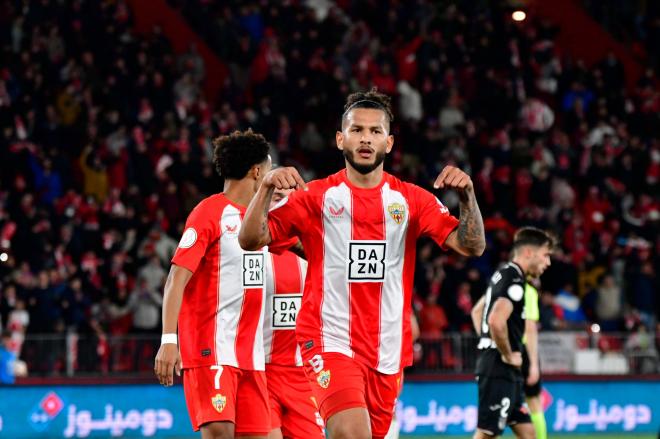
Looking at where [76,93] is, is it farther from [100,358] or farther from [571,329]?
[571,329]

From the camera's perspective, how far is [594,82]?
2558cm

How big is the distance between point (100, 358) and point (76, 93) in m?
6.01

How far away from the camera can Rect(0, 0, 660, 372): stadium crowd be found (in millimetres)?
18531

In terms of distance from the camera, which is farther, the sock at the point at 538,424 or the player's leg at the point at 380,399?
the sock at the point at 538,424

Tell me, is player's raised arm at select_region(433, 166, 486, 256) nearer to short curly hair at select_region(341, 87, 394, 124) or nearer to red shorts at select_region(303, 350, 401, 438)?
short curly hair at select_region(341, 87, 394, 124)

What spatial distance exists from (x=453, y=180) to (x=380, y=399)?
133 cm

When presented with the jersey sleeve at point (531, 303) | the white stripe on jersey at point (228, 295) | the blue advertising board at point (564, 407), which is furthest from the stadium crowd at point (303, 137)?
the white stripe on jersey at point (228, 295)

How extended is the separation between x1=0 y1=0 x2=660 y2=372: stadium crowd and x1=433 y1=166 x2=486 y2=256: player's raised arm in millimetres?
10463

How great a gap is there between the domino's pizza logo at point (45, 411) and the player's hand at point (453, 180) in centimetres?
1119

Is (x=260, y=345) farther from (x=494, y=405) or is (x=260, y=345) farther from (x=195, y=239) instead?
(x=494, y=405)

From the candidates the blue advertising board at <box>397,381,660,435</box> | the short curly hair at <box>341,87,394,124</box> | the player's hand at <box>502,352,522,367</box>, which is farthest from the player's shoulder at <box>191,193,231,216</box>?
the blue advertising board at <box>397,381,660,435</box>

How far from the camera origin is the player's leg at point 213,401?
7.98 meters

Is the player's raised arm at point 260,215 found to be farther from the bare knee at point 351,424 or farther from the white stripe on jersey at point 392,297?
the bare knee at point 351,424

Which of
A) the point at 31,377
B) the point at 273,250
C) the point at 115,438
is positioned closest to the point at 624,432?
the point at 115,438
